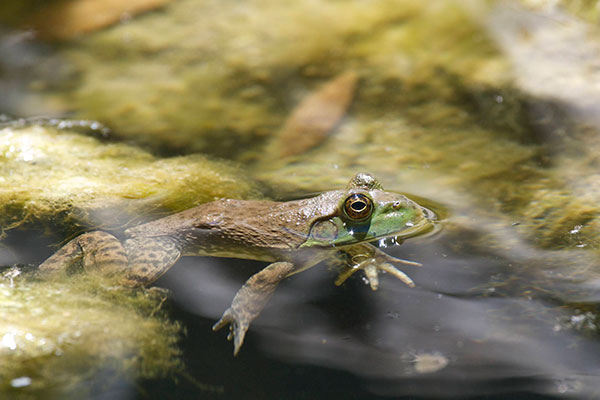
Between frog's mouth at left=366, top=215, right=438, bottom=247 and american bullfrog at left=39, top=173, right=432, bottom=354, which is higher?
frog's mouth at left=366, top=215, right=438, bottom=247

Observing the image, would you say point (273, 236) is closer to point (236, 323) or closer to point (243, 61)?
point (236, 323)

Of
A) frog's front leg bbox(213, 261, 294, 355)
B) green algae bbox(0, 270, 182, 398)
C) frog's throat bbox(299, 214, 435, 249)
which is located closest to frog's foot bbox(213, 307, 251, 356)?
frog's front leg bbox(213, 261, 294, 355)

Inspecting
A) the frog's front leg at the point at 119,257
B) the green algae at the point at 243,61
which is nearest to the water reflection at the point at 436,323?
the frog's front leg at the point at 119,257

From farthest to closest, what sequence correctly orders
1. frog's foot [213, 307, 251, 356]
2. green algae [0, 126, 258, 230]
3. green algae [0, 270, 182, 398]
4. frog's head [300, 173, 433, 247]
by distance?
green algae [0, 126, 258, 230], frog's head [300, 173, 433, 247], frog's foot [213, 307, 251, 356], green algae [0, 270, 182, 398]

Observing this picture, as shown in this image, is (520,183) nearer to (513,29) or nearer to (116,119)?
(513,29)

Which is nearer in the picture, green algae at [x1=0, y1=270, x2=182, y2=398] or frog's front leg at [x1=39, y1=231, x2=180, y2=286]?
green algae at [x1=0, y1=270, x2=182, y2=398]

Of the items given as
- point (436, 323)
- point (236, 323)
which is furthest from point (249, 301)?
Answer: point (436, 323)

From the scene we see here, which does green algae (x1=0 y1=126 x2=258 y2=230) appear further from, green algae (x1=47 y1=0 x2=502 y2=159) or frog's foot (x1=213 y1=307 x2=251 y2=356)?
frog's foot (x1=213 y1=307 x2=251 y2=356)

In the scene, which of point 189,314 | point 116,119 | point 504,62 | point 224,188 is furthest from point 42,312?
point 504,62

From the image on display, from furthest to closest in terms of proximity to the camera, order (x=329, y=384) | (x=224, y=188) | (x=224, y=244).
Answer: (x=224, y=188), (x=224, y=244), (x=329, y=384)
